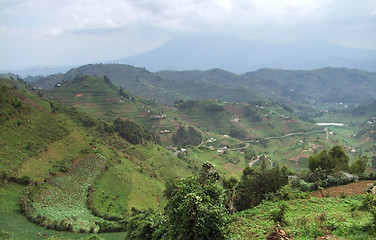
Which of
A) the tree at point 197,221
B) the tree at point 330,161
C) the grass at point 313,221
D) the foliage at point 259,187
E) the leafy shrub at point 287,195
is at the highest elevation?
the tree at point 197,221

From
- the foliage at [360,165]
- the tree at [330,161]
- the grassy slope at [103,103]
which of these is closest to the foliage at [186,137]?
the grassy slope at [103,103]

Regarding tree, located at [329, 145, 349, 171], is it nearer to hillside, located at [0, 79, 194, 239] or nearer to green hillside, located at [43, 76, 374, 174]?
hillside, located at [0, 79, 194, 239]

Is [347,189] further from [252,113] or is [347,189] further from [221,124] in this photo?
[252,113]

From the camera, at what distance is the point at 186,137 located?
131 m

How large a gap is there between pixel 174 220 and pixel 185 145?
11088cm

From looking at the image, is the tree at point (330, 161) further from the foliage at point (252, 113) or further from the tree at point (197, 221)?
the foliage at point (252, 113)

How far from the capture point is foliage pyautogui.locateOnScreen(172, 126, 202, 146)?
5032 inches

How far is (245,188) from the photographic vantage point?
28500 mm

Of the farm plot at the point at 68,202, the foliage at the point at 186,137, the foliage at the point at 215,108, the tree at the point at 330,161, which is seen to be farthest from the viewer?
the foliage at the point at 215,108

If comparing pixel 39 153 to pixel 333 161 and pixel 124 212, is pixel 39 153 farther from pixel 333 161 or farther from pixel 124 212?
pixel 333 161

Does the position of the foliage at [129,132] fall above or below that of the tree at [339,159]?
below

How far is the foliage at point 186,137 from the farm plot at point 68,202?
81.4m

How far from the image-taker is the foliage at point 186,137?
419 feet

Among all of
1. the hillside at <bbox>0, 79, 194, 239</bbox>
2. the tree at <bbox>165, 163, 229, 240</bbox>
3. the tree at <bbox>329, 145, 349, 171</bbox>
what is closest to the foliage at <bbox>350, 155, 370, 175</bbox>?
the tree at <bbox>329, 145, 349, 171</bbox>
